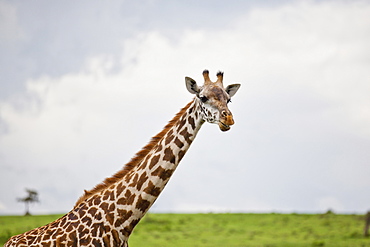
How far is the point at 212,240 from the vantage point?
27.7 m

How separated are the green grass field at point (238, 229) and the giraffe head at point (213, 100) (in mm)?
18640

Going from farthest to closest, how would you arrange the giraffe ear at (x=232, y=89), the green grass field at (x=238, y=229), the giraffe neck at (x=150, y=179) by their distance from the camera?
the green grass field at (x=238, y=229) < the giraffe ear at (x=232, y=89) < the giraffe neck at (x=150, y=179)

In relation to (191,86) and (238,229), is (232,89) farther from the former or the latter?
(238,229)

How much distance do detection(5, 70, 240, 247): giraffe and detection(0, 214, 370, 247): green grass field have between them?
695 inches

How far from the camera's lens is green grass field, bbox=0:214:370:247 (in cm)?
2736

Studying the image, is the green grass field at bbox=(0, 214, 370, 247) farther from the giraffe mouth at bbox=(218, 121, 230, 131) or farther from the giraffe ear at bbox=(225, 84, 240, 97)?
the giraffe mouth at bbox=(218, 121, 230, 131)

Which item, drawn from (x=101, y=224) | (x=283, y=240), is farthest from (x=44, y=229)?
(x=283, y=240)

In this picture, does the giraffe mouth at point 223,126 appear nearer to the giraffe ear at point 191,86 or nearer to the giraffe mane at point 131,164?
the giraffe ear at point 191,86

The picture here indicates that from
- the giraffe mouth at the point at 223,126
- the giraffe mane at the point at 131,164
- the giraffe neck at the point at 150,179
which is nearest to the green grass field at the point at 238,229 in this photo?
the giraffe mane at the point at 131,164

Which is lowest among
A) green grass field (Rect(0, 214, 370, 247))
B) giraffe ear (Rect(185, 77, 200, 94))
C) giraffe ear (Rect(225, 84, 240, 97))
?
giraffe ear (Rect(185, 77, 200, 94))

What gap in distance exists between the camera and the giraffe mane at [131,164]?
845cm

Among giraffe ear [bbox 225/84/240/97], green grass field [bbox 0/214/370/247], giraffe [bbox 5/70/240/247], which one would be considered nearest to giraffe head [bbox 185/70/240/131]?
giraffe [bbox 5/70/240/247]

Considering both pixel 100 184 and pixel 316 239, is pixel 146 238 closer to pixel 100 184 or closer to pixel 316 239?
pixel 316 239

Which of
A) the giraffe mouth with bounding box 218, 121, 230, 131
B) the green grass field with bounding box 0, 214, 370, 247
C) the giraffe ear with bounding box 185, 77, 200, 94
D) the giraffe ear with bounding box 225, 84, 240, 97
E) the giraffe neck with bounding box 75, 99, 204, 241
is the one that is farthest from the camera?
the green grass field with bounding box 0, 214, 370, 247
